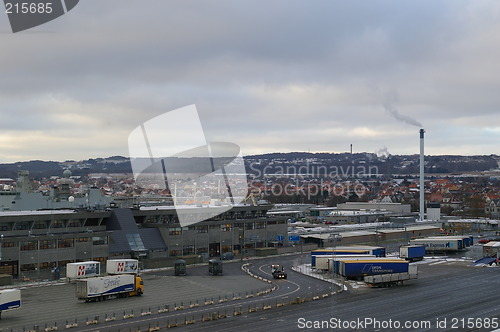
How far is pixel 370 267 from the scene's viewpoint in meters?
68.7

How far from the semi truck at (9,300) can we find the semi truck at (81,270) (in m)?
18.6

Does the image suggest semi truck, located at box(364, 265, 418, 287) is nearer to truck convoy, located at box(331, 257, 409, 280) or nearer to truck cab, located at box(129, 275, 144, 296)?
truck convoy, located at box(331, 257, 409, 280)

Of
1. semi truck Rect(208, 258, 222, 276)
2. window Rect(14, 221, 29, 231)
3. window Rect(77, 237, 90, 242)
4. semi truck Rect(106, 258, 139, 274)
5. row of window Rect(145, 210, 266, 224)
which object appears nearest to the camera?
semi truck Rect(106, 258, 139, 274)

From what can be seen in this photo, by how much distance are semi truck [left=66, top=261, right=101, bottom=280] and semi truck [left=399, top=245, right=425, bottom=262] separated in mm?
45713

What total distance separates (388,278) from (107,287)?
1210 inches

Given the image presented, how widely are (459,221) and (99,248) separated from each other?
117 metres

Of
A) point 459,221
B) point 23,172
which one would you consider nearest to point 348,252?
point 23,172

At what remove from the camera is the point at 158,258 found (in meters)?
86.4

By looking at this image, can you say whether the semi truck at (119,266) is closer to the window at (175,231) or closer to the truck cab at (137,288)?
the truck cab at (137,288)

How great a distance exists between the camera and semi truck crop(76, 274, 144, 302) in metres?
55.6

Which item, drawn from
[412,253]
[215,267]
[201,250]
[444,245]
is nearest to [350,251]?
[412,253]

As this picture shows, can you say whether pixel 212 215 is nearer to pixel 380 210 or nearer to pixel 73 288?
pixel 73 288

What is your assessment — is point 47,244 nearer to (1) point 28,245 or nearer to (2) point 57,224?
(1) point 28,245

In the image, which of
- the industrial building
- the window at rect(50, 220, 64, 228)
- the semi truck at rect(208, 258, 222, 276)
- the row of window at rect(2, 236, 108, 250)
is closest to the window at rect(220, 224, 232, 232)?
the industrial building
